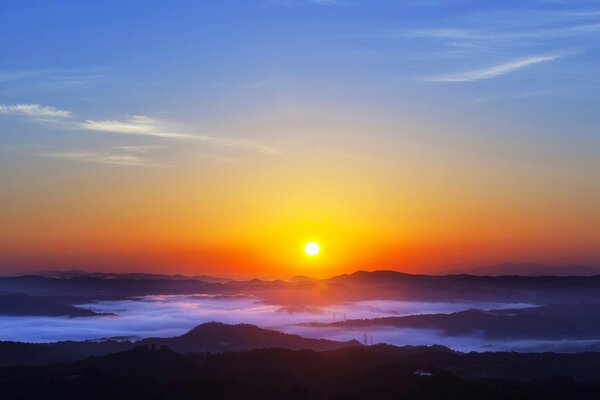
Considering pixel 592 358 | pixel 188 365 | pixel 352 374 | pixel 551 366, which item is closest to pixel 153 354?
pixel 188 365

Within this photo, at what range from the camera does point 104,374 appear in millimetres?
120688

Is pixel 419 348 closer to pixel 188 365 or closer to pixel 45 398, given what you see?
pixel 188 365

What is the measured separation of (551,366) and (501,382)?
41528 mm

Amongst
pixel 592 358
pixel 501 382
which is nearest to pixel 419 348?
pixel 592 358

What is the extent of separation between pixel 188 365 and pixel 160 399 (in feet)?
98.1

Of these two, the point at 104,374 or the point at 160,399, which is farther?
the point at 104,374

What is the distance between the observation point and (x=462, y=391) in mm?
109375

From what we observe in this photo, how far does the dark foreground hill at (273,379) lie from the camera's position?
110 m

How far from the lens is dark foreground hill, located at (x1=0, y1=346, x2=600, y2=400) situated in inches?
4326

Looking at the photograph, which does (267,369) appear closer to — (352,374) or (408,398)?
(352,374)

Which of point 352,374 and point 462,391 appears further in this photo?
point 352,374

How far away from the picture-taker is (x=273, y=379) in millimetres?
122875

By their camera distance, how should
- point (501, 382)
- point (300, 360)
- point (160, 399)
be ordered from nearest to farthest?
point (160, 399) → point (501, 382) → point (300, 360)

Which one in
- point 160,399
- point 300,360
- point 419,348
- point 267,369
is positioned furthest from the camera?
point 419,348
